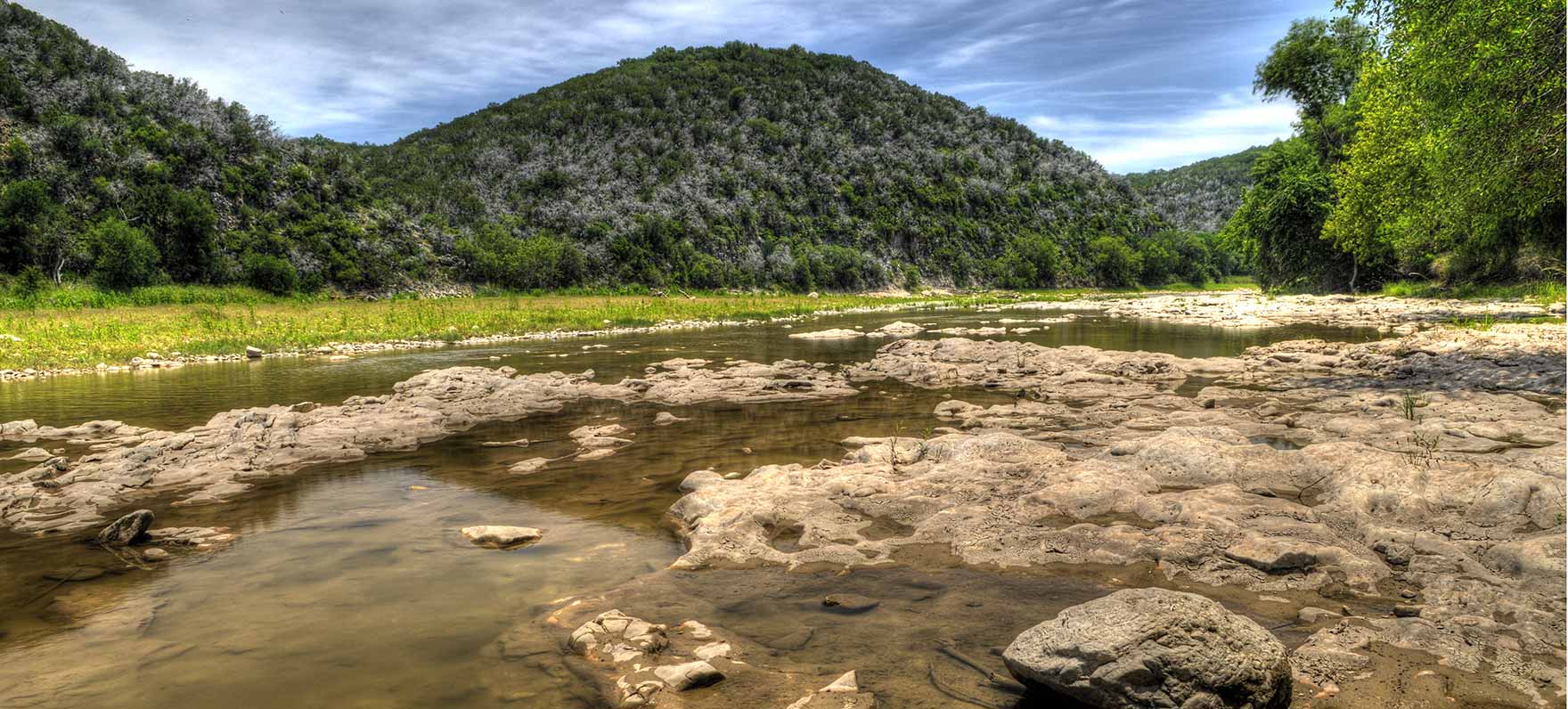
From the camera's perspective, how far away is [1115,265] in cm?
11831

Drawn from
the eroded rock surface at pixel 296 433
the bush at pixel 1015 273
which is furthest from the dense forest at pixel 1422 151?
the bush at pixel 1015 273

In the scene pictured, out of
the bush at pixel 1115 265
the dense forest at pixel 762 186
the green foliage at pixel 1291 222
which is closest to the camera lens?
the green foliage at pixel 1291 222

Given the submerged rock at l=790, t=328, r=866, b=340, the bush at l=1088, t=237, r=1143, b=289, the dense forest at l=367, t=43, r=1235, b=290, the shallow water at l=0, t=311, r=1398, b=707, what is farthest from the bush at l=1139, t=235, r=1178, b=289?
the shallow water at l=0, t=311, r=1398, b=707

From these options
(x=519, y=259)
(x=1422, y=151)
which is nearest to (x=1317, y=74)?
(x=1422, y=151)

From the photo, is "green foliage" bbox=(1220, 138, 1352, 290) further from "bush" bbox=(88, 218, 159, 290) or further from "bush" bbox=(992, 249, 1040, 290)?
"bush" bbox=(88, 218, 159, 290)

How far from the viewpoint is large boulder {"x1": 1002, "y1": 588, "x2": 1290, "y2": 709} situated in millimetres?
3875

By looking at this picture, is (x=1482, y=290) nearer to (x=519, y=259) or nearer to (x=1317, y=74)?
(x=1317, y=74)

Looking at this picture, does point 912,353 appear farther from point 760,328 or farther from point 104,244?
point 104,244

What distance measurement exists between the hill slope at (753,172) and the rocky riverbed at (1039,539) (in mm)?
77957

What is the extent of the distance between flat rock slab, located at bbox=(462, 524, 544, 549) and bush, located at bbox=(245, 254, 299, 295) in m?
60.1

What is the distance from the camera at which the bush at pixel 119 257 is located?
4688 centimetres

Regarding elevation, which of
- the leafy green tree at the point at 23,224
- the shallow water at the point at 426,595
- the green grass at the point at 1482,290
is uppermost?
the leafy green tree at the point at 23,224

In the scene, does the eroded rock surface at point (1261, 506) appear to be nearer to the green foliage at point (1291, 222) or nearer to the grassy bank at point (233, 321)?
the grassy bank at point (233, 321)

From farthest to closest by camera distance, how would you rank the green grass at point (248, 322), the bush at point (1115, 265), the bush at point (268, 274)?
the bush at point (1115, 265) < the bush at point (268, 274) < the green grass at point (248, 322)
